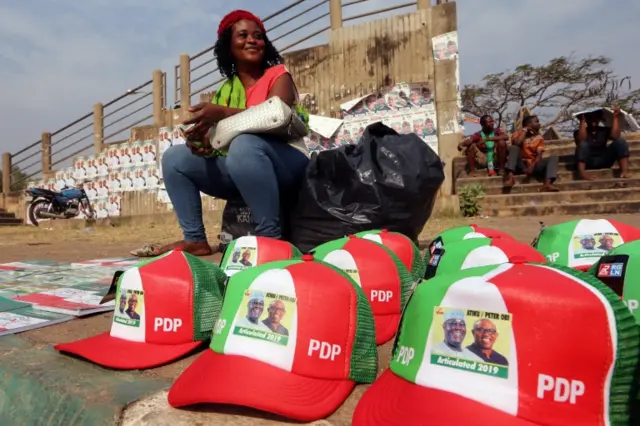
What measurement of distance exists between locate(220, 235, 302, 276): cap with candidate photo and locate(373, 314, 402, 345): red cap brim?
0.39m

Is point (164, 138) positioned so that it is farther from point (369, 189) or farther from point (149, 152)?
point (369, 189)

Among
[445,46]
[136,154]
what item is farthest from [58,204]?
[445,46]

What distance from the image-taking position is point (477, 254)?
49.1 inches

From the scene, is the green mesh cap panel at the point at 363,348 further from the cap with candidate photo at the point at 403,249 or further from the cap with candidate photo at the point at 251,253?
the cap with candidate photo at the point at 403,249

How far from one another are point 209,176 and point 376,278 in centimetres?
150

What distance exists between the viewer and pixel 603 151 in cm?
620

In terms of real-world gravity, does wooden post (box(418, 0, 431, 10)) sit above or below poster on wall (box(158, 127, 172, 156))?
above

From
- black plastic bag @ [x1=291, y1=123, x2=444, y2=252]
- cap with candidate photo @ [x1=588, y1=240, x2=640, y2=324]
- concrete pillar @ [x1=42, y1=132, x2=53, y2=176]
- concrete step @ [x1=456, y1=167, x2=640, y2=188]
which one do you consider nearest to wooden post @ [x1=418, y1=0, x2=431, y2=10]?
concrete step @ [x1=456, y1=167, x2=640, y2=188]

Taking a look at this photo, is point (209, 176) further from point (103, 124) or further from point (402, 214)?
point (103, 124)

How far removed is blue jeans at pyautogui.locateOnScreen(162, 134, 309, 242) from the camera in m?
2.26

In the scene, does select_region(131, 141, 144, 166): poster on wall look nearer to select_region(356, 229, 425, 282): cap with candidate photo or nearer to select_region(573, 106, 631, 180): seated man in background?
select_region(573, 106, 631, 180): seated man in background

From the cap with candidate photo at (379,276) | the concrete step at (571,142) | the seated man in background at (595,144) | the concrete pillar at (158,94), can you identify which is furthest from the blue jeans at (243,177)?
the concrete pillar at (158,94)

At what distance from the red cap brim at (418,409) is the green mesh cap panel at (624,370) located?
0.41 feet

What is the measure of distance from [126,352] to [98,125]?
1148 cm
